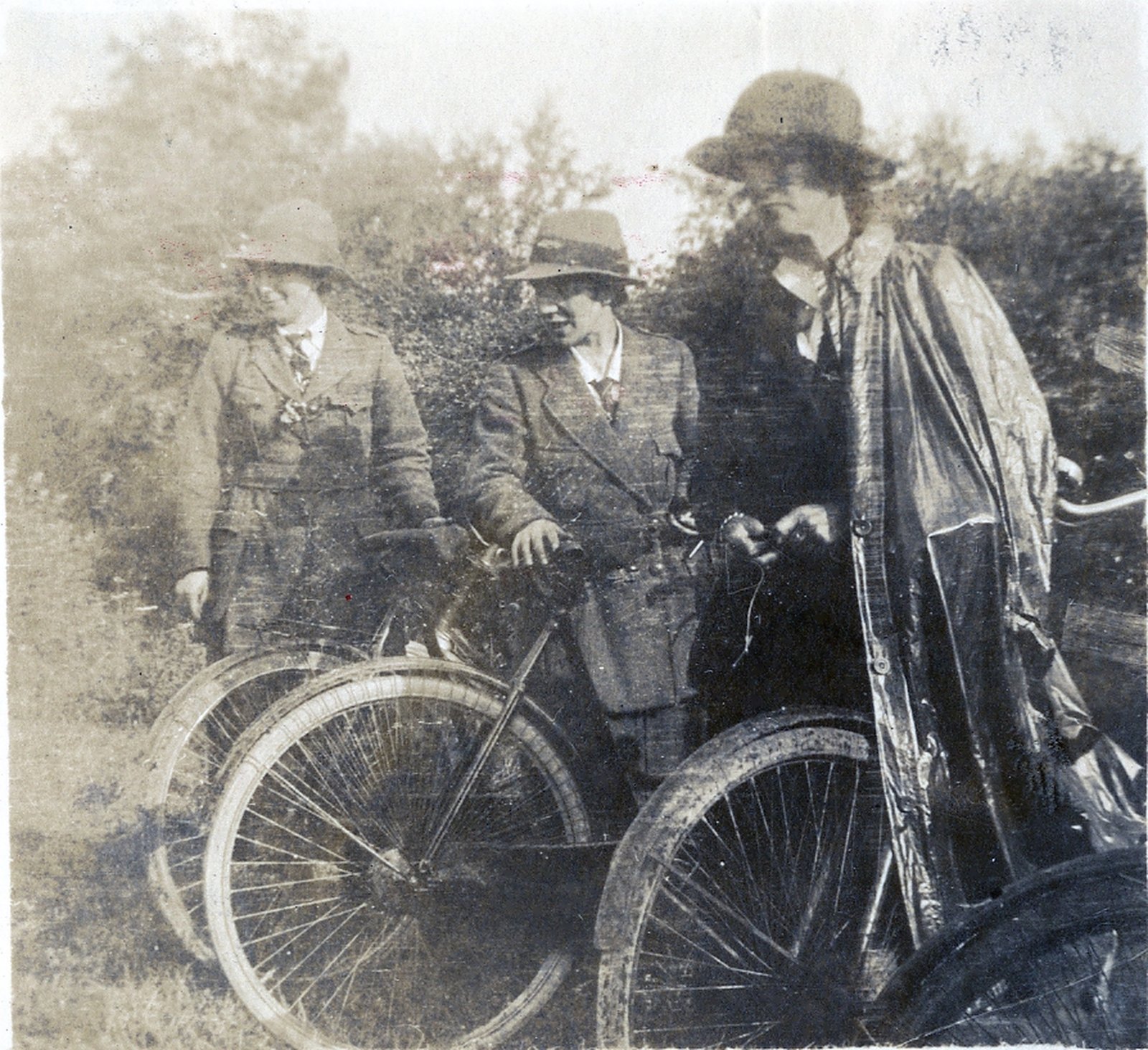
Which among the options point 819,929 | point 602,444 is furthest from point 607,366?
point 819,929

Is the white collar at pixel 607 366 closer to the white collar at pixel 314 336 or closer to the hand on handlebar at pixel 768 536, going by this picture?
the hand on handlebar at pixel 768 536

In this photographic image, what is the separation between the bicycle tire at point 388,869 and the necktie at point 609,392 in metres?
1.05

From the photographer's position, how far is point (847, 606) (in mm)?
3596

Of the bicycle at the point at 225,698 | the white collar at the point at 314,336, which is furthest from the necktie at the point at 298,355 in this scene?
the bicycle at the point at 225,698

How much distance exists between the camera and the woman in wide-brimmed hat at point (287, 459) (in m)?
3.55

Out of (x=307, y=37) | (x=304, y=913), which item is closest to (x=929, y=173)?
(x=307, y=37)

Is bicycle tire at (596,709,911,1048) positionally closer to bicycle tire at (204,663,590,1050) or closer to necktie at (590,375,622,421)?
bicycle tire at (204,663,590,1050)

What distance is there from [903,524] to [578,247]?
148 centimetres

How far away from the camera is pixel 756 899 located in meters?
3.57

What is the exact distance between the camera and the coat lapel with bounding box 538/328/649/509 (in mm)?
3566

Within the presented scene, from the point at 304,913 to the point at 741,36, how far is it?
11.1ft

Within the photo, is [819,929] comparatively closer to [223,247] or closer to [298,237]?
[298,237]

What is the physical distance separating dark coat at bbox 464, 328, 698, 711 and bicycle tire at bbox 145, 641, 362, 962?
0.87 metres

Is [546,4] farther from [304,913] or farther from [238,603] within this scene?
[304,913]
